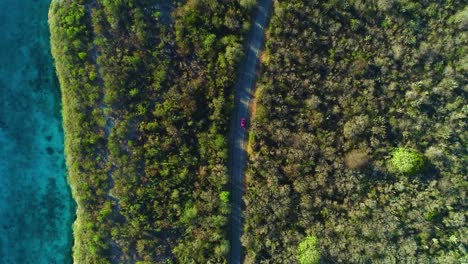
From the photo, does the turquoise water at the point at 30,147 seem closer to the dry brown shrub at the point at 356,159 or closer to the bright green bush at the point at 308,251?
the bright green bush at the point at 308,251

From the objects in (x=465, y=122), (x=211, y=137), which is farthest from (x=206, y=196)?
(x=465, y=122)

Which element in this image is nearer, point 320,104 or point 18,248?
point 320,104

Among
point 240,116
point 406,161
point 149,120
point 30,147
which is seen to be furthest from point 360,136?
point 30,147

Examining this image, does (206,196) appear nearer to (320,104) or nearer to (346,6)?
(320,104)

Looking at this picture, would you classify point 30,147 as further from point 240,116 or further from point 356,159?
point 356,159

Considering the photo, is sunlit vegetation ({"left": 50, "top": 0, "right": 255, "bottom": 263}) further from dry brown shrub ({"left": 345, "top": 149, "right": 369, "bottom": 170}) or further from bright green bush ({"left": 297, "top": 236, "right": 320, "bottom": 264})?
dry brown shrub ({"left": 345, "top": 149, "right": 369, "bottom": 170})
